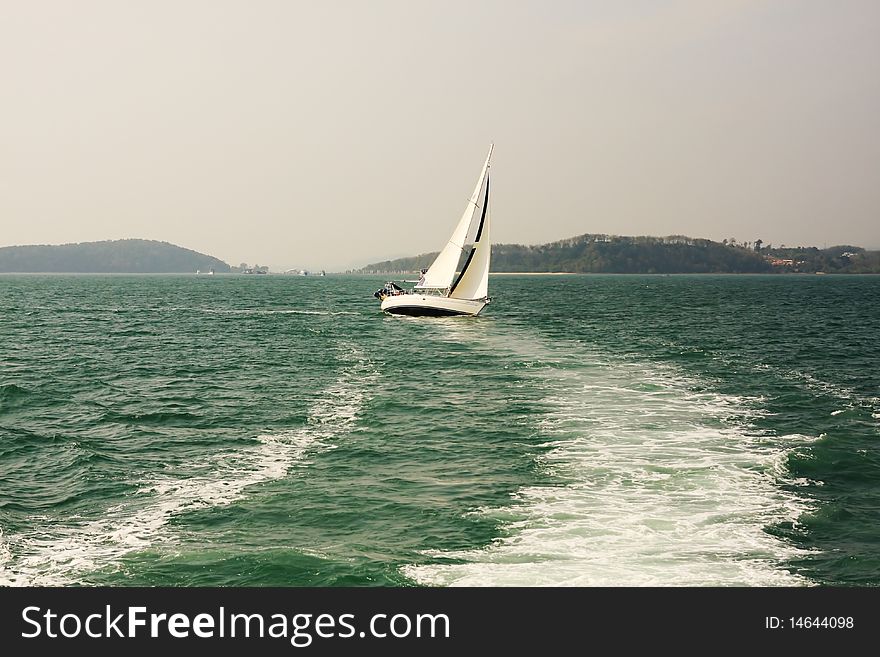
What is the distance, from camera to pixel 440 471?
22.3 meters

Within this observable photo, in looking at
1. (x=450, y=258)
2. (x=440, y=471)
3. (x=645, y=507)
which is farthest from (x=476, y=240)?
(x=645, y=507)

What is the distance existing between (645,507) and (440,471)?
6.51m

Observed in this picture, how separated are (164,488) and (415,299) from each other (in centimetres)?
6005

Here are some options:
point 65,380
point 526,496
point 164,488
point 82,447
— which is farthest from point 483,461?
point 65,380

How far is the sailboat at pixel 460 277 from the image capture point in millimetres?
79062

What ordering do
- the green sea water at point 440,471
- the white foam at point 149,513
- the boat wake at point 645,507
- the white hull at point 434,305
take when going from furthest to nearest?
the white hull at point 434,305, the green sea water at point 440,471, the white foam at point 149,513, the boat wake at point 645,507

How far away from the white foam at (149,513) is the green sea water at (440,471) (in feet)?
0.26

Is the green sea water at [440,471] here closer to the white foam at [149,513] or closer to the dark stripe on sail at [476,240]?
the white foam at [149,513]

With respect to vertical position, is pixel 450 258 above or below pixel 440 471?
above

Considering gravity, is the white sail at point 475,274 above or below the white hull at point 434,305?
above

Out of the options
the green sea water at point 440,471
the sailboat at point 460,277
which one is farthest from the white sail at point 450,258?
the green sea water at point 440,471

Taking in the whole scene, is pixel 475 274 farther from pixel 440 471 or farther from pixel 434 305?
pixel 440 471

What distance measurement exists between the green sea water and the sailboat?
2910 cm
